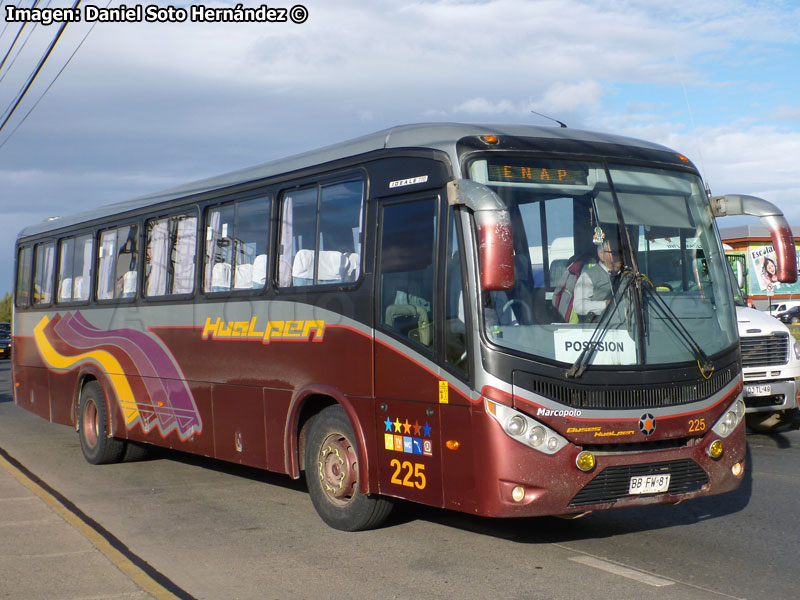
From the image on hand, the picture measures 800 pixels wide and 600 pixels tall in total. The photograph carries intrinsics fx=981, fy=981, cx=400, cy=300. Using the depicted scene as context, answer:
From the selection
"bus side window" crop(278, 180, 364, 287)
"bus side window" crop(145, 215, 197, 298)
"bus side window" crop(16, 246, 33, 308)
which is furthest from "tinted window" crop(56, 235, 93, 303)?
"bus side window" crop(278, 180, 364, 287)

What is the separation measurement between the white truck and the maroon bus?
17.7 ft

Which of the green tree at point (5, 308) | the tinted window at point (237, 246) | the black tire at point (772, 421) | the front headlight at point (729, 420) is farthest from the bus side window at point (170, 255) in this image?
the green tree at point (5, 308)

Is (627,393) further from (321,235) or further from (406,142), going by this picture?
(321,235)

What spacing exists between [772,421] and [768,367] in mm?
1265

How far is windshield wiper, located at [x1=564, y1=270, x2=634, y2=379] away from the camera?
6.56 metres

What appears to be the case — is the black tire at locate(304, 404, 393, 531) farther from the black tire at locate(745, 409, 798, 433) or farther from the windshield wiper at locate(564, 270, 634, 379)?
the black tire at locate(745, 409, 798, 433)

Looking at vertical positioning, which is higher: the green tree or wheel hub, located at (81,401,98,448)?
the green tree

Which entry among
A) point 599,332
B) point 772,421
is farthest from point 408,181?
point 772,421

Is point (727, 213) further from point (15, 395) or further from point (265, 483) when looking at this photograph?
point (15, 395)

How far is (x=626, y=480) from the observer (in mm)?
6680

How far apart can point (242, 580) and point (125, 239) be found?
6674 mm

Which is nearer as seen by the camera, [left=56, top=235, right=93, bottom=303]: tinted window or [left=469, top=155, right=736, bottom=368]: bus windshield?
[left=469, top=155, right=736, bottom=368]: bus windshield

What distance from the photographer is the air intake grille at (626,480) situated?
6586 millimetres

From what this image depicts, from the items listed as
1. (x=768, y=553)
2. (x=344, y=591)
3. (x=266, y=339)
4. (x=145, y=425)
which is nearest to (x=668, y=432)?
(x=768, y=553)
